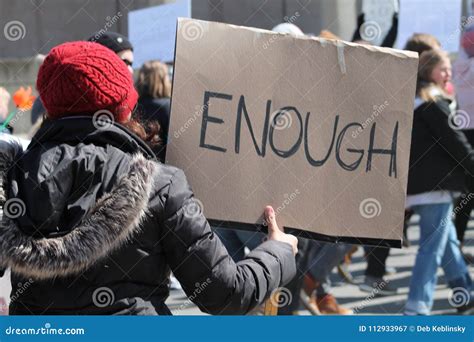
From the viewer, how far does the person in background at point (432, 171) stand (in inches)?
214

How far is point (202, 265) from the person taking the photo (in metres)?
2.20

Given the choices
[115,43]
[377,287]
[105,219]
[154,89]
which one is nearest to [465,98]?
[377,287]

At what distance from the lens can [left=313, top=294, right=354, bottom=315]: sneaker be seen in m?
5.71

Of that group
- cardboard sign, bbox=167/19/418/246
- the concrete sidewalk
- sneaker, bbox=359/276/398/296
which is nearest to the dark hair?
cardboard sign, bbox=167/19/418/246

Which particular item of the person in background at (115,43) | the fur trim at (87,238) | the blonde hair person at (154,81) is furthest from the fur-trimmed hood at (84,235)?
the blonde hair person at (154,81)

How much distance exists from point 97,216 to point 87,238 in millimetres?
56

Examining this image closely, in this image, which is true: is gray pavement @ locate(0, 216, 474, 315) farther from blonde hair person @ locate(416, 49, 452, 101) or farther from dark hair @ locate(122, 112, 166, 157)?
dark hair @ locate(122, 112, 166, 157)

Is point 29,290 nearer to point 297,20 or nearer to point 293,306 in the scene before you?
point 293,306

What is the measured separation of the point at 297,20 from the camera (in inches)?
410

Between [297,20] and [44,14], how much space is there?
2.91m

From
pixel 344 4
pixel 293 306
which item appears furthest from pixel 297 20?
pixel 293 306

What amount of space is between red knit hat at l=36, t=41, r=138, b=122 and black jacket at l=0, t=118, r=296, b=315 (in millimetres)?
52

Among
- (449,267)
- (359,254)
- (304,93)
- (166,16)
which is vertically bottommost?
(359,254)

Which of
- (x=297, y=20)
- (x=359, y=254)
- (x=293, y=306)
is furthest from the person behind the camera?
(x=297, y=20)
